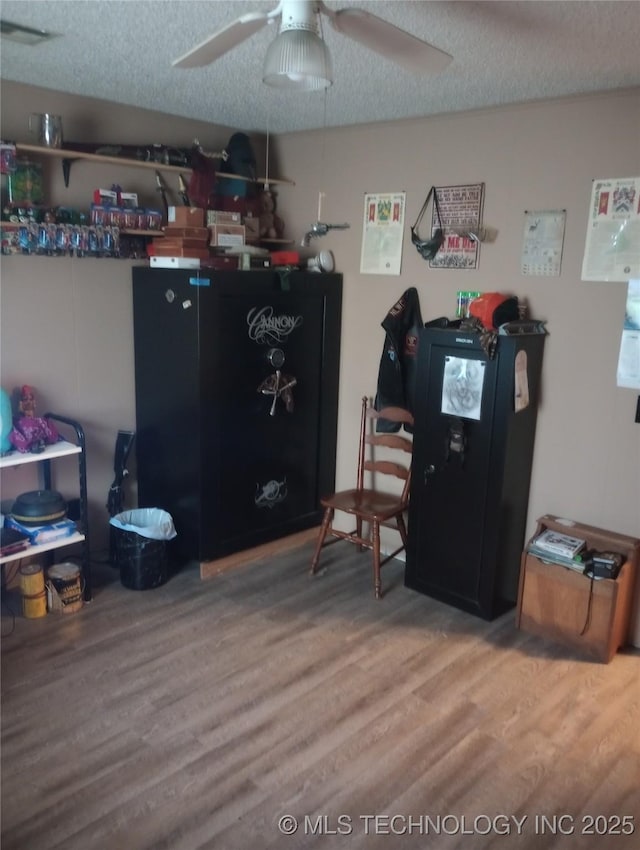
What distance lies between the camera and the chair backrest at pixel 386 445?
3611 mm

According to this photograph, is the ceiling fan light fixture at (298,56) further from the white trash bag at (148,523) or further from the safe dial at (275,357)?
the white trash bag at (148,523)

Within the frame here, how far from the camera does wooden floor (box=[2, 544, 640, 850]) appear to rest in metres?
2.02

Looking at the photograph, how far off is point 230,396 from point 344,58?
1.61 m

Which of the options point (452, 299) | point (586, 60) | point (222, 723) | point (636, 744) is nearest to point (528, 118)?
point (586, 60)

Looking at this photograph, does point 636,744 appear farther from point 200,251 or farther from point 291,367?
point 200,251

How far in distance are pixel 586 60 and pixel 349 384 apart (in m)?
2.03

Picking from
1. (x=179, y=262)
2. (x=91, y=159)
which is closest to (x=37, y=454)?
(x=179, y=262)

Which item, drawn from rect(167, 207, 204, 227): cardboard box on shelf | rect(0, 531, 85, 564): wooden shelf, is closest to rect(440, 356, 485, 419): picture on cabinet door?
rect(167, 207, 204, 227): cardboard box on shelf

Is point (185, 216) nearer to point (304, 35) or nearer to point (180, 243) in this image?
point (180, 243)

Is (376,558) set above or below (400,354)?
below

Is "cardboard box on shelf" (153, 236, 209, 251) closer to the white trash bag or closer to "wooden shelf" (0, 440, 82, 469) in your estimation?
"wooden shelf" (0, 440, 82, 469)

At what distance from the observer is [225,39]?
1805 millimetres

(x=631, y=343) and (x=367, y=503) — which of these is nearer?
(x=631, y=343)

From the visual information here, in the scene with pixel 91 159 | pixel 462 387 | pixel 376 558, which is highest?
pixel 91 159
